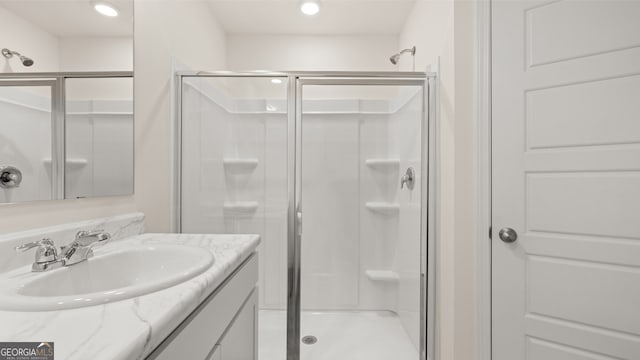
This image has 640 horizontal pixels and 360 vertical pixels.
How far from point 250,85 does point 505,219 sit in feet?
4.93

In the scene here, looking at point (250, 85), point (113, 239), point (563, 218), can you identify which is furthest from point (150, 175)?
point (563, 218)

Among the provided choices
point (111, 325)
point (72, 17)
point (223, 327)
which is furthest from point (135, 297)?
point (72, 17)

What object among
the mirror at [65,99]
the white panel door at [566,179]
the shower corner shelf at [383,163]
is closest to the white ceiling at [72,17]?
the mirror at [65,99]

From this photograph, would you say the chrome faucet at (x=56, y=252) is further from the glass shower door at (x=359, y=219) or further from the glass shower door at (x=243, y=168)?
the glass shower door at (x=359, y=219)

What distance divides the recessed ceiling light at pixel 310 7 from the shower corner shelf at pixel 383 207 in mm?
1496

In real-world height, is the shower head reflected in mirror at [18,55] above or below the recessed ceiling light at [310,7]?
below

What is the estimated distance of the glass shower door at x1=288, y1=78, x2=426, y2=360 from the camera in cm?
159

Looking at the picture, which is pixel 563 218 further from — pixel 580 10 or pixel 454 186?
pixel 580 10

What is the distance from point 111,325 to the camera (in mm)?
452

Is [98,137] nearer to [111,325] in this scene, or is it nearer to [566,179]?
[111,325]

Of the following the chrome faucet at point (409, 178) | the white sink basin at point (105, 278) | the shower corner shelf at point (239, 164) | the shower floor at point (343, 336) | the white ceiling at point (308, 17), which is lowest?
the shower floor at point (343, 336)

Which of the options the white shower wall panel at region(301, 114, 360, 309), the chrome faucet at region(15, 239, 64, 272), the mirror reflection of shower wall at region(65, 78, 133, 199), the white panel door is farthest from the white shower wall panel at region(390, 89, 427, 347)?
the chrome faucet at region(15, 239, 64, 272)

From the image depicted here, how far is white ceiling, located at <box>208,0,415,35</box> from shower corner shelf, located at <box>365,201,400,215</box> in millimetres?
1496

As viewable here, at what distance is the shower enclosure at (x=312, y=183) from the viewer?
156cm
